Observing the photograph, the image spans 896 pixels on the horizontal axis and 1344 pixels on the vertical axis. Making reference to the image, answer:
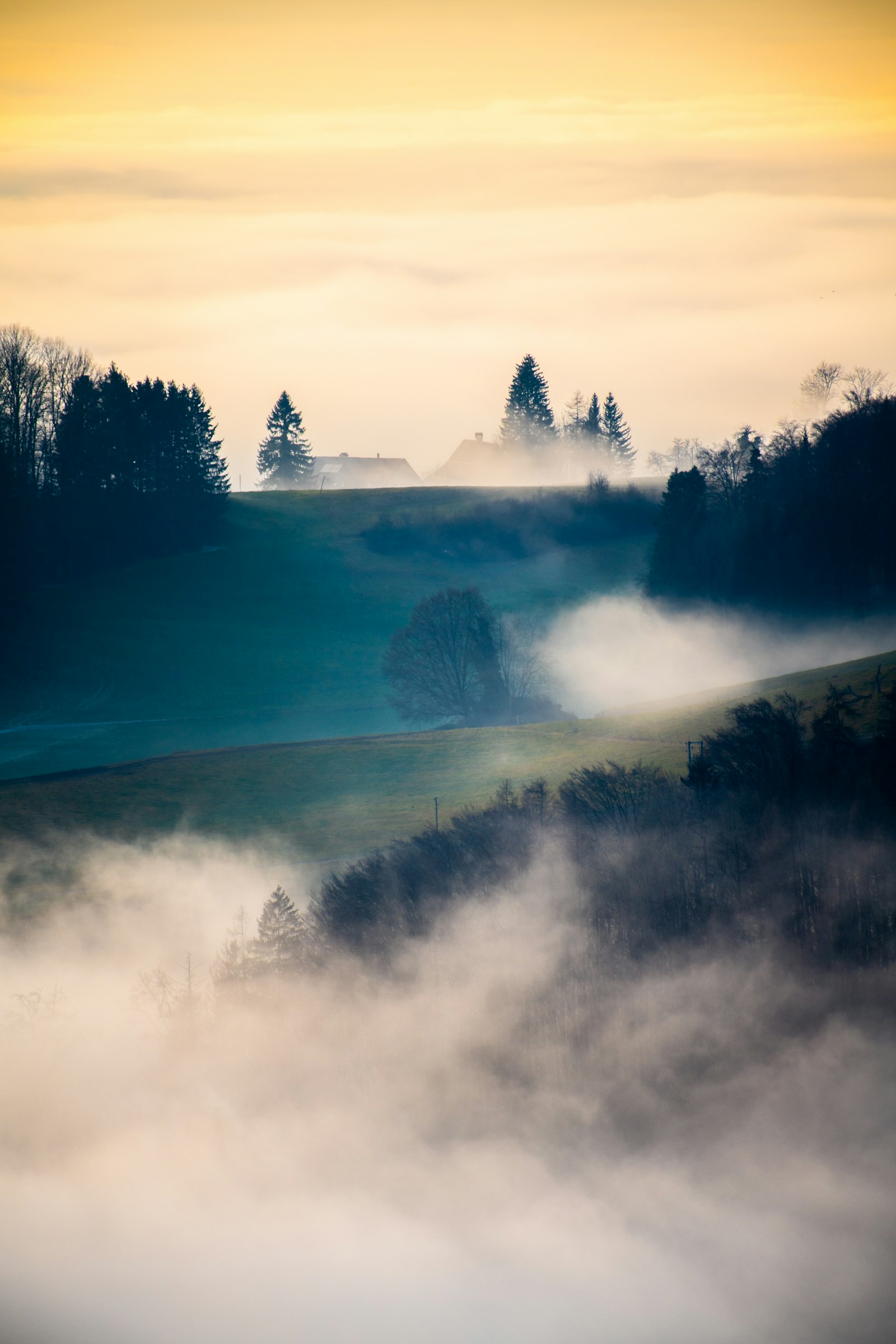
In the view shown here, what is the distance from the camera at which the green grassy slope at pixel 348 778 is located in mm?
49000

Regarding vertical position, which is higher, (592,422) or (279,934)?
(592,422)

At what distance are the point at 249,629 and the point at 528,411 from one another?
2577 inches

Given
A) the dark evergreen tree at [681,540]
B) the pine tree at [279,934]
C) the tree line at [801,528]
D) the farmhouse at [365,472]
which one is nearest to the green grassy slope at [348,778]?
the pine tree at [279,934]

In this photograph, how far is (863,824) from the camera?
47.8 meters

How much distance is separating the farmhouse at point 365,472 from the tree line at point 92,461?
197ft

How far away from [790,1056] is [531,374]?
346ft

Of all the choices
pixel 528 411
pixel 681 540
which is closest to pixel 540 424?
pixel 528 411

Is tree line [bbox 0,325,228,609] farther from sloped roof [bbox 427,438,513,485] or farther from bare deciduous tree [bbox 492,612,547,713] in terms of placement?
sloped roof [bbox 427,438,513,485]

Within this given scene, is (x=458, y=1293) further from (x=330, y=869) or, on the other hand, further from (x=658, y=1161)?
(x=330, y=869)

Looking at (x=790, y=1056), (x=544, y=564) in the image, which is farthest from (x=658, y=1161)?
(x=544, y=564)

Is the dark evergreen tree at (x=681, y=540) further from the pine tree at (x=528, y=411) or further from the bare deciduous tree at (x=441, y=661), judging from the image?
the pine tree at (x=528, y=411)

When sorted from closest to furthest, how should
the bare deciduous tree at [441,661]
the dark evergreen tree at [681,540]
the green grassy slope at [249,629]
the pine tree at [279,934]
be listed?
the pine tree at [279,934] < the green grassy slope at [249,629] < the bare deciduous tree at [441,661] < the dark evergreen tree at [681,540]

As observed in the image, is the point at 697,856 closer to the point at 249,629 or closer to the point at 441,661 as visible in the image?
the point at 441,661

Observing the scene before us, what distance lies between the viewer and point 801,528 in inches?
3108
